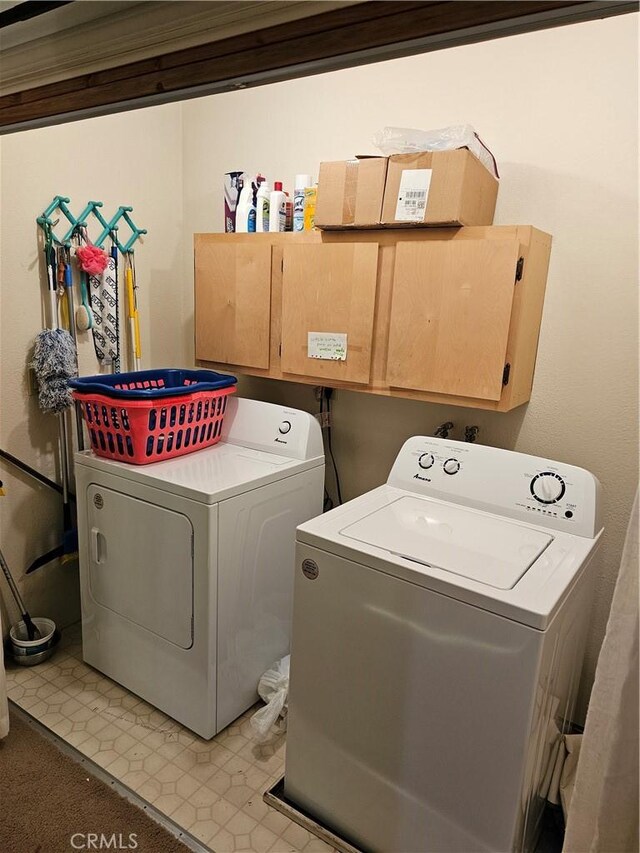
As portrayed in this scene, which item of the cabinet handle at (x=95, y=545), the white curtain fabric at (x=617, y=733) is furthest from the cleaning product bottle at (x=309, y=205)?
the white curtain fabric at (x=617, y=733)

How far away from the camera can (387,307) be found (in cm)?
189

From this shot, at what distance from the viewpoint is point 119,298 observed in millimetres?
2508

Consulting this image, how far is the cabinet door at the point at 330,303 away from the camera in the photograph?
190 cm

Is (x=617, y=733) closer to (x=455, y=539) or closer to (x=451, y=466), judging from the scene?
(x=455, y=539)

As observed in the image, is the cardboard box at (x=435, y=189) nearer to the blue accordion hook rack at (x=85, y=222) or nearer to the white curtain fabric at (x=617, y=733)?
the white curtain fabric at (x=617, y=733)

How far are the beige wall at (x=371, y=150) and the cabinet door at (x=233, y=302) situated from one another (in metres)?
0.37

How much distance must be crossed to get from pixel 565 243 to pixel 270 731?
202 centimetres

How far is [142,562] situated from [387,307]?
50.1 inches

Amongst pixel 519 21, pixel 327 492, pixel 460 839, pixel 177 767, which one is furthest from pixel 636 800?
pixel 327 492

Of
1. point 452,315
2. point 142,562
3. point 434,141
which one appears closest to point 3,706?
point 142,562

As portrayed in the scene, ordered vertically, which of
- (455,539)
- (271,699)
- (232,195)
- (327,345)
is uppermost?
(232,195)

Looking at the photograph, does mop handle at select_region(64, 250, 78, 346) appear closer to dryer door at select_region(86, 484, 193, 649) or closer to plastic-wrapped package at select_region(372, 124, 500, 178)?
dryer door at select_region(86, 484, 193, 649)

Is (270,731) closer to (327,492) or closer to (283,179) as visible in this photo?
(327,492)

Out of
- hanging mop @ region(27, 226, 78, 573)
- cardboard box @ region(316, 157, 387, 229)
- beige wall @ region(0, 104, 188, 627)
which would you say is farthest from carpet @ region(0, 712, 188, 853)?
cardboard box @ region(316, 157, 387, 229)
